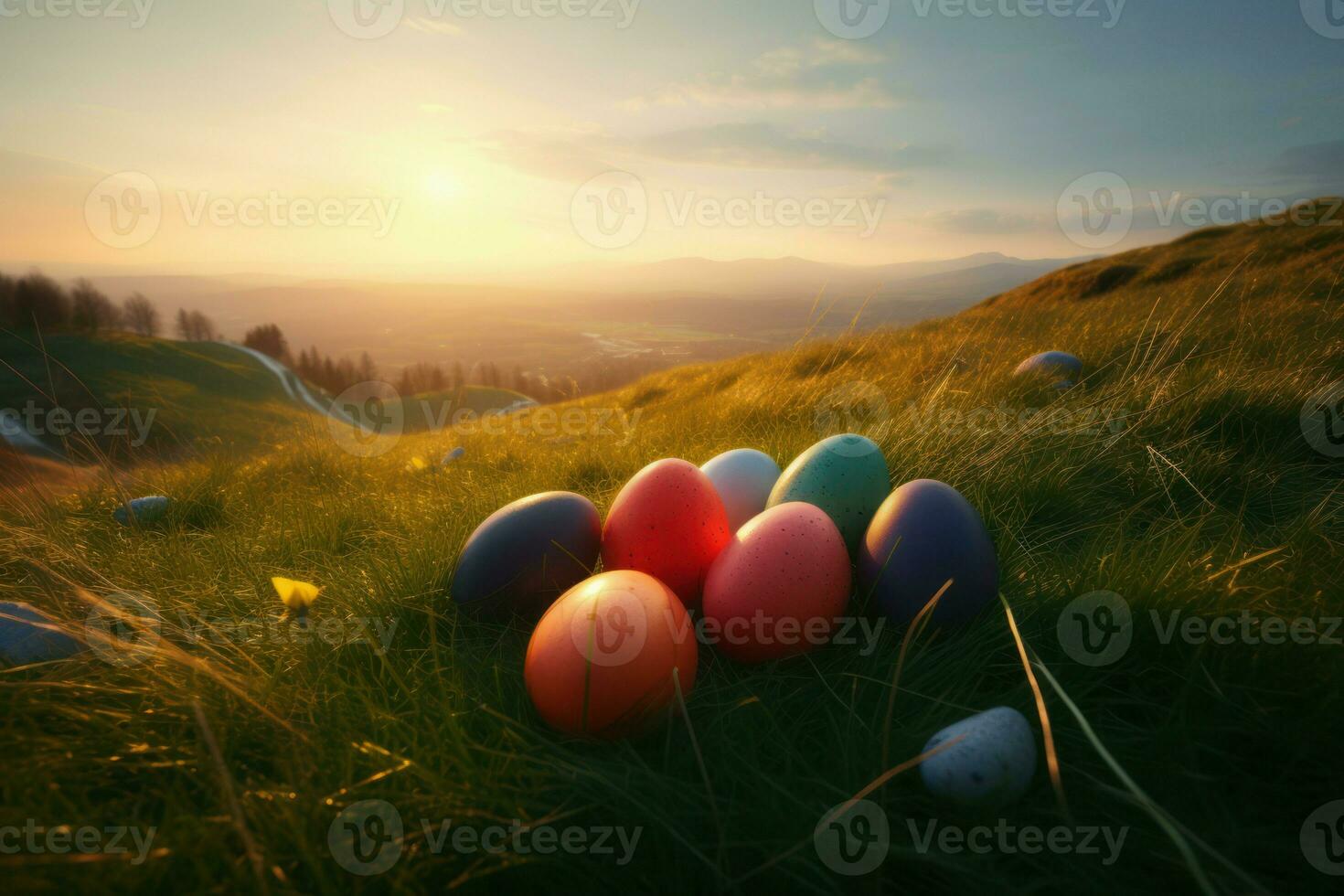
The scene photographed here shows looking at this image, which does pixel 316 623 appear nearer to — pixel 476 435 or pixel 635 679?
pixel 635 679

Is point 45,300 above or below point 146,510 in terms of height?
above

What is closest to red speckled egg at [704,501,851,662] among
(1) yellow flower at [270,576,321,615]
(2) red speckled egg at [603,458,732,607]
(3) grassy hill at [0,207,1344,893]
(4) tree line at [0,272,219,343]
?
(3) grassy hill at [0,207,1344,893]

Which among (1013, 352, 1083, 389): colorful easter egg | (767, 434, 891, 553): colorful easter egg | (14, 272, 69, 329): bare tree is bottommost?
(767, 434, 891, 553): colorful easter egg

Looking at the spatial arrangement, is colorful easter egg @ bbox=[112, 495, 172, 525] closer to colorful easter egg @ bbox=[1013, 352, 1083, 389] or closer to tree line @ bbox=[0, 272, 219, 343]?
colorful easter egg @ bbox=[1013, 352, 1083, 389]

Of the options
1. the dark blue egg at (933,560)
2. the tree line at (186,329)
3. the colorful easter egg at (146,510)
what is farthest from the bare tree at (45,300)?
the dark blue egg at (933,560)

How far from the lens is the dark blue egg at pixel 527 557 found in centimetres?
195

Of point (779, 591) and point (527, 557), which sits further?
point (527, 557)

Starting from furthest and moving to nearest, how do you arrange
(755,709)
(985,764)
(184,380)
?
(184,380), (755,709), (985,764)

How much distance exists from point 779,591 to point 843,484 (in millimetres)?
626

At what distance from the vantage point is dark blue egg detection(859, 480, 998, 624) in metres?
1.71

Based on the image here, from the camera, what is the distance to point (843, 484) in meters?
2.12

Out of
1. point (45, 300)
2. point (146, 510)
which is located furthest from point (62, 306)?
point (146, 510)

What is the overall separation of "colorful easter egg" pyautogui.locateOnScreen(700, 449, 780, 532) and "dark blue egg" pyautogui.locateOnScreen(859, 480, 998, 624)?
2.16ft

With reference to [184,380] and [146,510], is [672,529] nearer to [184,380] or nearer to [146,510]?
[146,510]
